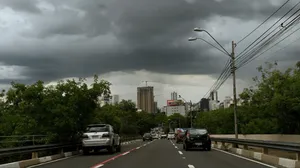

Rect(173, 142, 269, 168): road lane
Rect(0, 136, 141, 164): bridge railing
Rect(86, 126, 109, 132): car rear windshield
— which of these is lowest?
Rect(173, 142, 269, 168): road lane

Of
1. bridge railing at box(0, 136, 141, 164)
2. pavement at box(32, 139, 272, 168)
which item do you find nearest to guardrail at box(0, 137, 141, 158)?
bridge railing at box(0, 136, 141, 164)

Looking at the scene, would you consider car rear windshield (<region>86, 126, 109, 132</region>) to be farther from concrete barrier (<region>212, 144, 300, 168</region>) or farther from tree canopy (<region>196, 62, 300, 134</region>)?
tree canopy (<region>196, 62, 300, 134</region>)

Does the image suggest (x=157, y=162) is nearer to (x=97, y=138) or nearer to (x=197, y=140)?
(x=97, y=138)

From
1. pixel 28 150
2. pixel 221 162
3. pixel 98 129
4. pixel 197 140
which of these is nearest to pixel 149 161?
pixel 221 162

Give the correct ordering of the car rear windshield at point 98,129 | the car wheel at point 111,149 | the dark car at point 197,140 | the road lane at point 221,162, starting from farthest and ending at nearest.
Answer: the dark car at point 197,140, the car wheel at point 111,149, the car rear windshield at point 98,129, the road lane at point 221,162

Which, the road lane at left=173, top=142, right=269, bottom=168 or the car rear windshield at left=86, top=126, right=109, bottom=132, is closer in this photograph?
the road lane at left=173, top=142, right=269, bottom=168

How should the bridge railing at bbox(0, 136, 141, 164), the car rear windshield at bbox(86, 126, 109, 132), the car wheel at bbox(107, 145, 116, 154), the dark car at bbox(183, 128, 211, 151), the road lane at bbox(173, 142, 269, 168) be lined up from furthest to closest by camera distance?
1. the dark car at bbox(183, 128, 211, 151)
2. the car wheel at bbox(107, 145, 116, 154)
3. the car rear windshield at bbox(86, 126, 109, 132)
4. the bridge railing at bbox(0, 136, 141, 164)
5. the road lane at bbox(173, 142, 269, 168)

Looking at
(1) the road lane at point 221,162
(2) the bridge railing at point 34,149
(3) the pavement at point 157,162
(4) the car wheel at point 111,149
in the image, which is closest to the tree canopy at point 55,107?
(2) the bridge railing at point 34,149

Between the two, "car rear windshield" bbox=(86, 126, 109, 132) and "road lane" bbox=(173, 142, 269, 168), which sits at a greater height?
"car rear windshield" bbox=(86, 126, 109, 132)

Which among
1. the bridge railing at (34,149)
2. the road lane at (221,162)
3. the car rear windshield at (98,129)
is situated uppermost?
the car rear windshield at (98,129)

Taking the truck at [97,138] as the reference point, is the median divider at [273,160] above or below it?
below

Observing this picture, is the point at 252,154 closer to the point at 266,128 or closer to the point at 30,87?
the point at 30,87

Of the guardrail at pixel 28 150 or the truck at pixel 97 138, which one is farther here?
the truck at pixel 97 138

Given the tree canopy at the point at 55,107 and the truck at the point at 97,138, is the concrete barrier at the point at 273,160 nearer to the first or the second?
the truck at the point at 97,138
